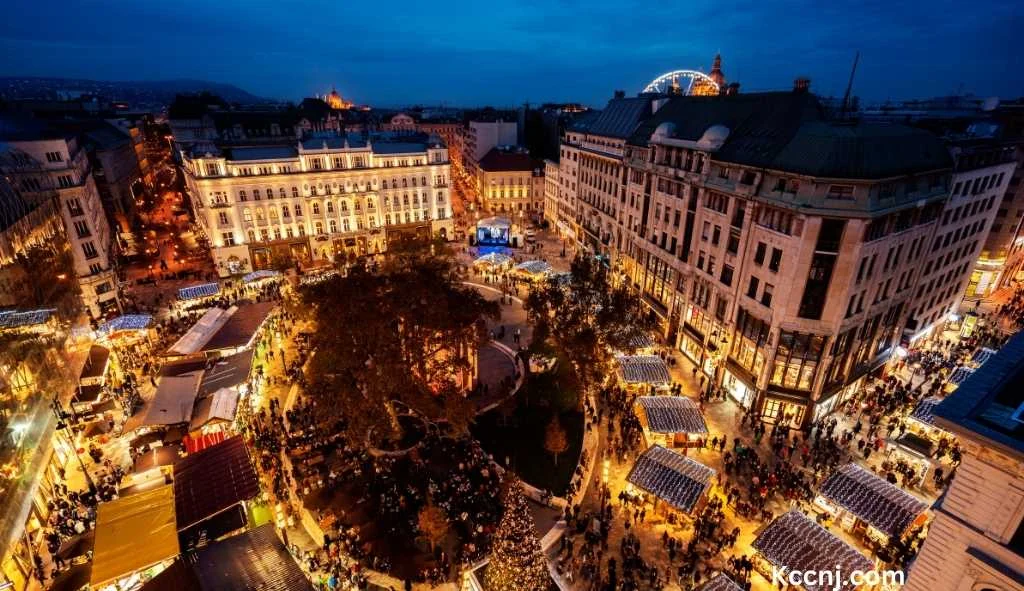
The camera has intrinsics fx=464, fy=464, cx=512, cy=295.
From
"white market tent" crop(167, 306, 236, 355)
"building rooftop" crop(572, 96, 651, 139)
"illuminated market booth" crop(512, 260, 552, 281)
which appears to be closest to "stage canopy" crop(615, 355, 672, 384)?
"illuminated market booth" crop(512, 260, 552, 281)

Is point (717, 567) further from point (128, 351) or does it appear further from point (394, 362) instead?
point (128, 351)

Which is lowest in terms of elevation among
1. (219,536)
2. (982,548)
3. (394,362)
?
(219,536)

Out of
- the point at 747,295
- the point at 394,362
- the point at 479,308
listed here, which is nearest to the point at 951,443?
the point at 747,295

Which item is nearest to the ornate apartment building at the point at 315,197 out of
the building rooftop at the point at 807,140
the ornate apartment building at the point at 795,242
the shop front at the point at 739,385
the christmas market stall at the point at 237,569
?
the ornate apartment building at the point at 795,242

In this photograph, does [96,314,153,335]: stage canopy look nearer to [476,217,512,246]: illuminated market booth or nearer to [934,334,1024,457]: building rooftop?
[476,217,512,246]: illuminated market booth

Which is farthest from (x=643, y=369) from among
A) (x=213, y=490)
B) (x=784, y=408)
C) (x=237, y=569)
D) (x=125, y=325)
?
(x=125, y=325)

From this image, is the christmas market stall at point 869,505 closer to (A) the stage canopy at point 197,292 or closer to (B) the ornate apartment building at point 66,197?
(A) the stage canopy at point 197,292

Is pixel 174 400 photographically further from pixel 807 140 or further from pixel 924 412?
pixel 924 412
